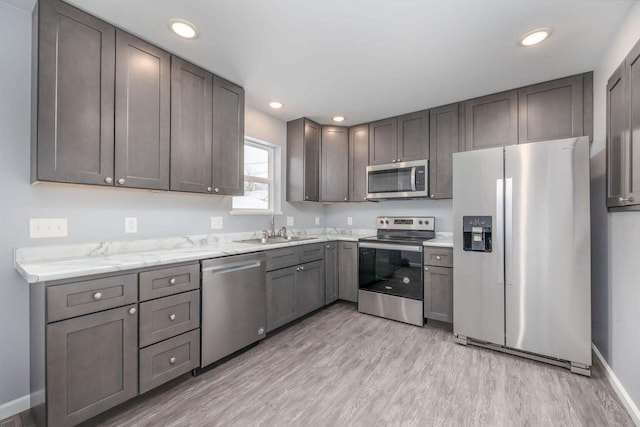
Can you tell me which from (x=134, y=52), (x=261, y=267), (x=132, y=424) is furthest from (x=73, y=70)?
(x=132, y=424)

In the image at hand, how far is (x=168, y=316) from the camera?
186 centimetres

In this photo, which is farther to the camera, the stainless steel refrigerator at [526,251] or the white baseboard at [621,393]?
the stainless steel refrigerator at [526,251]

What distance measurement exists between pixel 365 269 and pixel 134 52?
2987mm

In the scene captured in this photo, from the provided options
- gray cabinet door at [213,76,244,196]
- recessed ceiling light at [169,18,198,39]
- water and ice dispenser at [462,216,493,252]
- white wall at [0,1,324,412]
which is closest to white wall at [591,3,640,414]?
water and ice dispenser at [462,216,493,252]

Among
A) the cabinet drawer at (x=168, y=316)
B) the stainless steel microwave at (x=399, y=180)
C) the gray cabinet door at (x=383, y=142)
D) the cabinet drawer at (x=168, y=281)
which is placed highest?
the gray cabinet door at (x=383, y=142)

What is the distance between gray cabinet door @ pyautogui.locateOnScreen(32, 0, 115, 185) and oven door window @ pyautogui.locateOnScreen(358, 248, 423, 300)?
8.69 feet

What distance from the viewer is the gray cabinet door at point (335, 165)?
12.8 feet

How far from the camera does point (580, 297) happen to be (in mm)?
2125

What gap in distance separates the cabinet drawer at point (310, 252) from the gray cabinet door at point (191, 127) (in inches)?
46.7

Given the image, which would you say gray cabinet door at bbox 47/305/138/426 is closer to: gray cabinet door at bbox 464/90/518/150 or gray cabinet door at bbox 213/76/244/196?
gray cabinet door at bbox 213/76/244/196

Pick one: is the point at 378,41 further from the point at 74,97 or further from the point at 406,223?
the point at 406,223

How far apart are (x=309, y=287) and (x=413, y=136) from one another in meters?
2.22

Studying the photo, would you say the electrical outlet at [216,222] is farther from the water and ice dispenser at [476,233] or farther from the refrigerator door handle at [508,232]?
the refrigerator door handle at [508,232]

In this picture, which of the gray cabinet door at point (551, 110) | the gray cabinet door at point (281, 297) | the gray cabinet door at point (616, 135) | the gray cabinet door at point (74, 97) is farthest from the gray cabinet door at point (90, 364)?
the gray cabinet door at point (551, 110)
